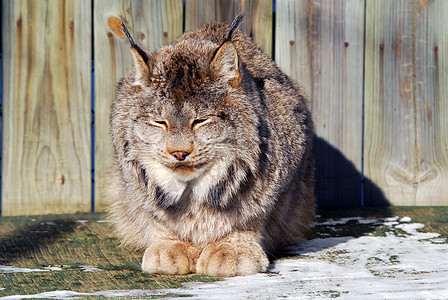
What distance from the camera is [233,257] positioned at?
2.76 meters

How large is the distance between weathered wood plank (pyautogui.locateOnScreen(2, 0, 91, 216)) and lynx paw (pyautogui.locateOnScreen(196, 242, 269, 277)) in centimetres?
161

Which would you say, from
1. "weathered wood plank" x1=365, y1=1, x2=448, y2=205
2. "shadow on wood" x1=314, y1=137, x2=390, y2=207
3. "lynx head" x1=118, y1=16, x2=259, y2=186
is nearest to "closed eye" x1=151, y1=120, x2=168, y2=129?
"lynx head" x1=118, y1=16, x2=259, y2=186

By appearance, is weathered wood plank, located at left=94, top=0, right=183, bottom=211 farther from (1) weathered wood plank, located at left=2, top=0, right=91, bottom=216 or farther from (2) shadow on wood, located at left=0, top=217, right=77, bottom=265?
(2) shadow on wood, located at left=0, top=217, right=77, bottom=265

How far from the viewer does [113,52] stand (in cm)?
414

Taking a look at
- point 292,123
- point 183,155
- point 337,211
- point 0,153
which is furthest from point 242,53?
point 0,153

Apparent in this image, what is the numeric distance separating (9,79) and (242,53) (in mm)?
1574

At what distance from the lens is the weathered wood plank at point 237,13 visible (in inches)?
165

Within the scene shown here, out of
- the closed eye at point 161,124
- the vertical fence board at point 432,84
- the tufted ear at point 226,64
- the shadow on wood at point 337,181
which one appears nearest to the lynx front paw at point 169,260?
the closed eye at point 161,124

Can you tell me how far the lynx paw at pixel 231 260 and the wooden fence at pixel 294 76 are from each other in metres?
1.50

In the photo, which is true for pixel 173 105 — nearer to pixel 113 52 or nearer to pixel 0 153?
pixel 113 52

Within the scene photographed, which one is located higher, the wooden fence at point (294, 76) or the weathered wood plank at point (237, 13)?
the weathered wood plank at point (237, 13)

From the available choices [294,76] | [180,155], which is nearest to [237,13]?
[294,76]

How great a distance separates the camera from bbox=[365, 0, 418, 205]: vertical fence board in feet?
14.2

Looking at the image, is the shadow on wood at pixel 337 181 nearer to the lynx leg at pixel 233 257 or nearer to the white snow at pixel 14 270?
the lynx leg at pixel 233 257
